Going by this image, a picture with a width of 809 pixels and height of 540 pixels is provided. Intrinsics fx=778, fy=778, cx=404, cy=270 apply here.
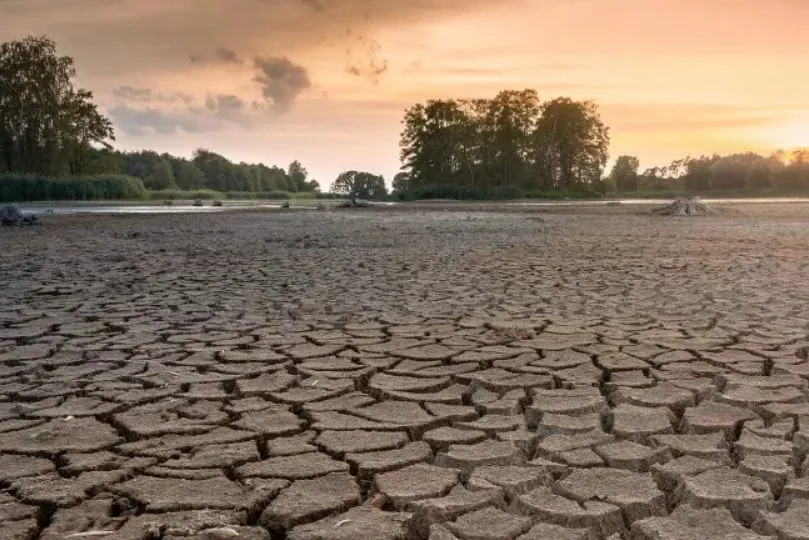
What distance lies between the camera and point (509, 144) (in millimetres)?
65250

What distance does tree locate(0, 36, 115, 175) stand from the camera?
4878 cm

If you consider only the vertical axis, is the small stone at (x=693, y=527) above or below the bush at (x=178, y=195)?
below

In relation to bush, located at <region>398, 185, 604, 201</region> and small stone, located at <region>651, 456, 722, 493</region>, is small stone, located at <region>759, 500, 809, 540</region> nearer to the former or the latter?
small stone, located at <region>651, 456, 722, 493</region>

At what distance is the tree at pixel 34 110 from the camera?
4878 cm

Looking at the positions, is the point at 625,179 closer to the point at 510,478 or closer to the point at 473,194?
the point at 473,194

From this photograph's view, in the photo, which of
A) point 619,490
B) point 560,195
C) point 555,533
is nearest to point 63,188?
point 560,195

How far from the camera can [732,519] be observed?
2248 mm

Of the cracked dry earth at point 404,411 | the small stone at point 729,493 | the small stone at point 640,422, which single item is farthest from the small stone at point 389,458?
the small stone at point 729,493

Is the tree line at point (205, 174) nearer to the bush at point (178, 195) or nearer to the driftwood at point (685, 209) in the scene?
the bush at point (178, 195)

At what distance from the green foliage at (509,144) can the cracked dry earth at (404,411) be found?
59.1 m

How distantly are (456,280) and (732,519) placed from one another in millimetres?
5603

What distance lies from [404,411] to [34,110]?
5280 cm

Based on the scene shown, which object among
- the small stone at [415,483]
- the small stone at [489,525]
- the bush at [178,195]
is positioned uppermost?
the bush at [178,195]

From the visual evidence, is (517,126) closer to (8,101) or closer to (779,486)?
(8,101)
